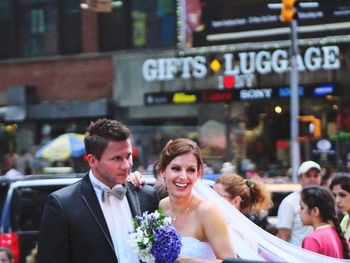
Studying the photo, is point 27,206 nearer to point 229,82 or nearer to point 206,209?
point 206,209

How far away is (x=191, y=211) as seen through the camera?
4402 mm

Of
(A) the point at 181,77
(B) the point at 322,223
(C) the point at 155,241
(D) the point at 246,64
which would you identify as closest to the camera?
(C) the point at 155,241

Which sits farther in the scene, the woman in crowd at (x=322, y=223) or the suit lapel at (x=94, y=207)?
the woman in crowd at (x=322, y=223)

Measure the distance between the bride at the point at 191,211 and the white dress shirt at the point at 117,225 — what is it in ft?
0.99

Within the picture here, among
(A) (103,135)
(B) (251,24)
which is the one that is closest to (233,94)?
(B) (251,24)

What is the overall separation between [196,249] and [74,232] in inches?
27.9

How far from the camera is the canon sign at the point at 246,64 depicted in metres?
22.0

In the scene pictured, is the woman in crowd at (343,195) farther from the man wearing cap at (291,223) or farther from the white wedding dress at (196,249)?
the white wedding dress at (196,249)

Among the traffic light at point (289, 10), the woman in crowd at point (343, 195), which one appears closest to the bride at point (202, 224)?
the woman in crowd at point (343, 195)

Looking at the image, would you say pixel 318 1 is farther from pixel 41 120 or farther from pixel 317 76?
pixel 41 120

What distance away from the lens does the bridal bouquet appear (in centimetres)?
399

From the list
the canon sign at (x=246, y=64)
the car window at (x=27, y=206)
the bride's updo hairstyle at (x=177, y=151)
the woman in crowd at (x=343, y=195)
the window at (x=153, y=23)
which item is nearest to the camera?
the bride's updo hairstyle at (x=177, y=151)

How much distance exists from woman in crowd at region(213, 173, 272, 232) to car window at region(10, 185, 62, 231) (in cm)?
311

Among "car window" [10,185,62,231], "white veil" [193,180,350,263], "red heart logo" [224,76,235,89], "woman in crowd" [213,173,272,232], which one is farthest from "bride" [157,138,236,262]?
"red heart logo" [224,76,235,89]
